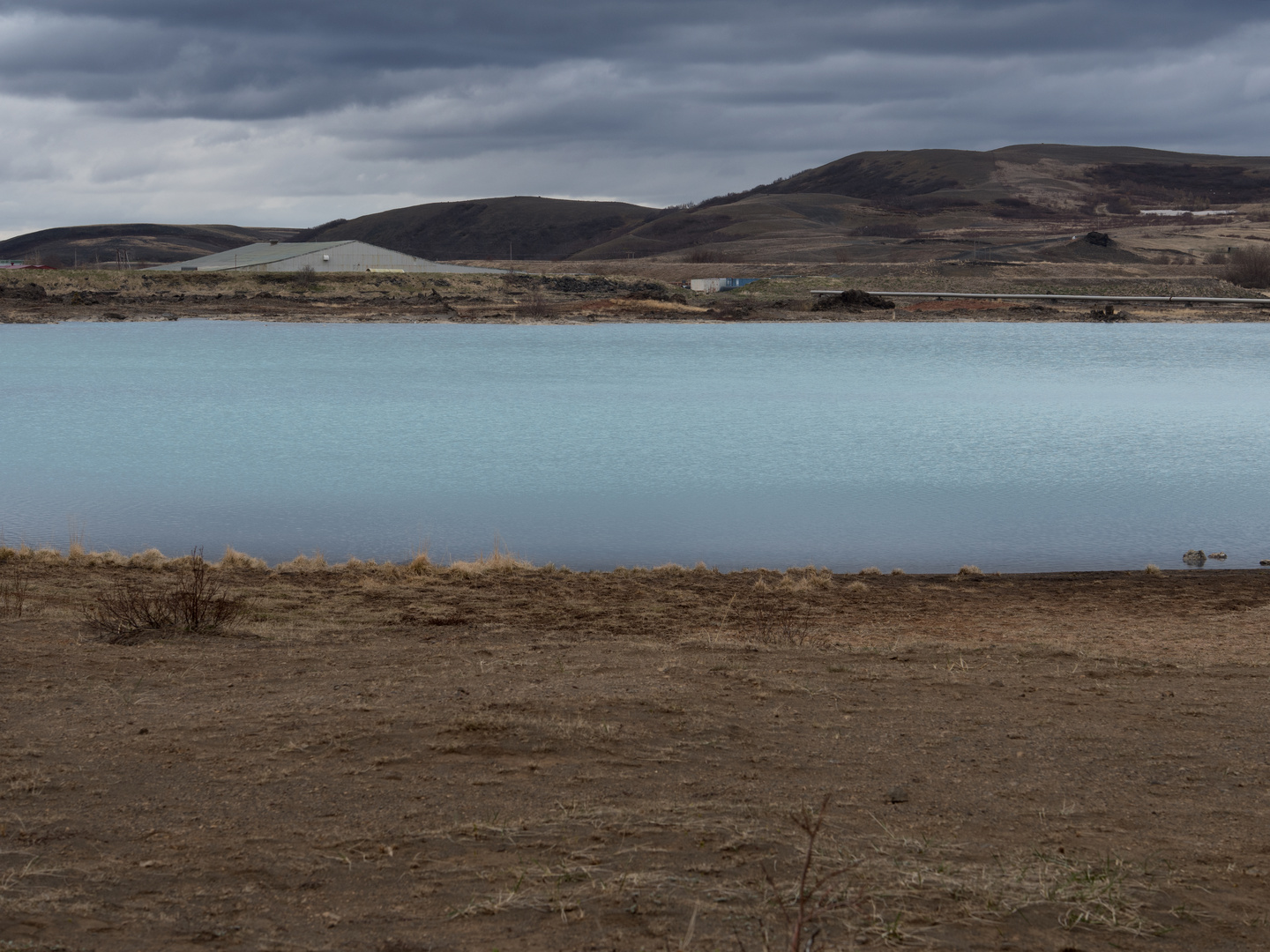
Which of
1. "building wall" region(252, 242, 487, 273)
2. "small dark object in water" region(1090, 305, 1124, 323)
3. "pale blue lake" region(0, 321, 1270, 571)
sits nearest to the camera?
"pale blue lake" region(0, 321, 1270, 571)

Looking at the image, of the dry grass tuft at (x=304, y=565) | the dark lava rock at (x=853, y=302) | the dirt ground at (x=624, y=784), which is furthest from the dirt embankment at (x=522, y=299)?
the dirt ground at (x=624, y=784)

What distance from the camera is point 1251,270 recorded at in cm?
8619

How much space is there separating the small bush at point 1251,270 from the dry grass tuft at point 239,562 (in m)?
87.6

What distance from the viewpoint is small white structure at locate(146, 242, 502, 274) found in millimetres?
83312

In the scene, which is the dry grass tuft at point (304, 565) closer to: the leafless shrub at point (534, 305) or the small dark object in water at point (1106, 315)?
the leafless shrub at point (534, 305)

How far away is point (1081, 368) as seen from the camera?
140 ft

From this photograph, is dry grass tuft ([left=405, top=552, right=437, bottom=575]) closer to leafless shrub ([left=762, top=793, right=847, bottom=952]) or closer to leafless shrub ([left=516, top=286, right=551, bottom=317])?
leafless shrub ([left=762, top=793, right=847, bottom=952])

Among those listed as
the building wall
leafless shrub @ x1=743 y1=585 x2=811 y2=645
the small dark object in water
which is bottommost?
leafless shrub @ x1=743 y1=585 x2=811 y2=645

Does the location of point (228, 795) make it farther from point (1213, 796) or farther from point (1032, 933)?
point (1213, 796)

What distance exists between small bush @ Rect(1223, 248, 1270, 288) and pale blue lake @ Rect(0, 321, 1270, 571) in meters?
43.8

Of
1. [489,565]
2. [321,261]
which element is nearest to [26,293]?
[321,261]

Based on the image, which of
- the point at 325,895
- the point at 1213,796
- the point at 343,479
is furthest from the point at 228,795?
the point at 343,479

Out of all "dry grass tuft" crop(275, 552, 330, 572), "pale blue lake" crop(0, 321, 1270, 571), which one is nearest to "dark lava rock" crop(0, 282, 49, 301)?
"pale blue lake" crop(0, 321, 1270, 571)

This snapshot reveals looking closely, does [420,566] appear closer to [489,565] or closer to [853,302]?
[489,565]
